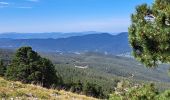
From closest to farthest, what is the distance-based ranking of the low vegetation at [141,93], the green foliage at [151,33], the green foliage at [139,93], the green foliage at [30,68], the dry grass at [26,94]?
the green foliage at [151,33]
the low vegetation at [141,93]
the green foliage at [139,93]
the dry grass at [26,94]
the green foliage at [30,68]

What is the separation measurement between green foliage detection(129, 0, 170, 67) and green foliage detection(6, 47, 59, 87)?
59592 millimetres

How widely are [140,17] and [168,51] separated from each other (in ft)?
4.21

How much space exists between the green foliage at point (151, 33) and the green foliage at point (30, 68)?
5959 cm

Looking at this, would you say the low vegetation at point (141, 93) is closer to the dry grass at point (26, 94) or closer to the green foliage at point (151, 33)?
the green foliage at point (151, 33)

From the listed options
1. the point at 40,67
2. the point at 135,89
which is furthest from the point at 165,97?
the point at 40,67

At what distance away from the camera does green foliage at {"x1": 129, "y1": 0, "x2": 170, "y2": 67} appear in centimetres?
1060

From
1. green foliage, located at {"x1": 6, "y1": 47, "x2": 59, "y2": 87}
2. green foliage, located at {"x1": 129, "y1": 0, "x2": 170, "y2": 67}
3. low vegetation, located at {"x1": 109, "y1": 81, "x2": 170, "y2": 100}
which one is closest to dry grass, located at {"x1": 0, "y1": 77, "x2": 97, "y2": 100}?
low vegetation, located at {"x1": 109, "y1": 81, "x2": 170, "y2": 100}

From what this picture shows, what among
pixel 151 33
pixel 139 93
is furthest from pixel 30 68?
pixel 151 33

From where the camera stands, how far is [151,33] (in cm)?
1084

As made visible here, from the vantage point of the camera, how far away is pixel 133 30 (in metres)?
11.4

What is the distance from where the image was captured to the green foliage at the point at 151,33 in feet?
34.8

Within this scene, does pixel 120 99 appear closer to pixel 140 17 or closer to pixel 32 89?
pixel 140 17

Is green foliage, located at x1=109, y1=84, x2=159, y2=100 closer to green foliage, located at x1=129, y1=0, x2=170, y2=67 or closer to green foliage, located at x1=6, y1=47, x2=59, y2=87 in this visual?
green foliage, located at x1=129, y1=0, x2=170, y2=67

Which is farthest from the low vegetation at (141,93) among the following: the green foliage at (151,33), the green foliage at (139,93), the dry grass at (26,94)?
the dry grass at (26,94)
